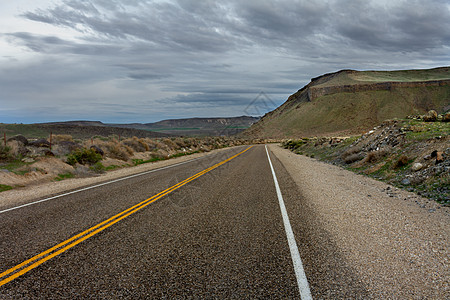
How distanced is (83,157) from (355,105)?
10138cm

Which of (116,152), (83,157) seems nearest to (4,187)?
(83,157)

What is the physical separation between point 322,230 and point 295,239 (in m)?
0.83

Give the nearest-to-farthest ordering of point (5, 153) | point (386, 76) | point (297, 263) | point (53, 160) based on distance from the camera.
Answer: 1. point (297, 263)
2. point (5, 153)
3. point (53, 160)
4. point (386, 76)

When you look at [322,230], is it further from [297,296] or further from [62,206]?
[62,206]

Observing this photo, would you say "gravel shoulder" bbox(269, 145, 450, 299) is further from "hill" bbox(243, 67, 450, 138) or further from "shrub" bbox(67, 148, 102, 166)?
"hill" bbox(243, 67, 450, 138)

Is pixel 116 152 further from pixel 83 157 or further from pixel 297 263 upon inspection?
pixel 297 263

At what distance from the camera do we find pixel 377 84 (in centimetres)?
10869

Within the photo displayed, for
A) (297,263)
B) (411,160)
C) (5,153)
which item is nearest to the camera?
(297,263)

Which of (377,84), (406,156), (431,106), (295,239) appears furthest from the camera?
(377,84)

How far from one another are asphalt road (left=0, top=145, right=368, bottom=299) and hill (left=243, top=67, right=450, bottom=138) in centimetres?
8811

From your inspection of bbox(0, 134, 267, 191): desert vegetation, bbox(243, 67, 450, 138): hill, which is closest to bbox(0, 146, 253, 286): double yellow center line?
bbox(0, 134, 267, 191): desert vegetation

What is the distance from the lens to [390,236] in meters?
5.52

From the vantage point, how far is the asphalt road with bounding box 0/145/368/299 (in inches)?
147

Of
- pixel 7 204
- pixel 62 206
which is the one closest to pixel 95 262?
pixel 62 206
